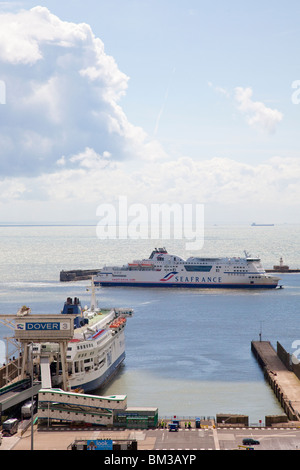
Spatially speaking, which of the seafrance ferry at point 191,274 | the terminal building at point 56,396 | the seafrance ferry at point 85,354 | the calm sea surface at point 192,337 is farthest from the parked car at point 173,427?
the seafrance ferry at point 191,274

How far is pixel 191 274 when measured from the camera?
139875mm

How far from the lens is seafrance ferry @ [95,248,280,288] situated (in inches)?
5443

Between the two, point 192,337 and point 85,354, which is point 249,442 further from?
point 192,337

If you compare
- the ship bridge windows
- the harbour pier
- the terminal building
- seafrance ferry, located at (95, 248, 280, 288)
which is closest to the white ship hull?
the terminal building

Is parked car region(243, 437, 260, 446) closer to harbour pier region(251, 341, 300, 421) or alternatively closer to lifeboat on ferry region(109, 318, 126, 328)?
harbour pier region(251, 341, 300, 421)

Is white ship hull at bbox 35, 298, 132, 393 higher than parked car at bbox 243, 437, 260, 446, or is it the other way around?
white ship hull at bbox 35, 298, 132, 393

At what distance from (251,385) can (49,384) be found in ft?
63.5

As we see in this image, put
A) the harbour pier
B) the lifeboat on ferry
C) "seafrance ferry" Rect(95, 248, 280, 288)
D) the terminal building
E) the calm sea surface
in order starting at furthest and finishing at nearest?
"seafrance ferry" Rect(95, 248, 280, 288) < the lifeboat on ferry < the calm sea surface < the harbour pier < the terminal building

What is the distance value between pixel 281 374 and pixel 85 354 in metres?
18.5

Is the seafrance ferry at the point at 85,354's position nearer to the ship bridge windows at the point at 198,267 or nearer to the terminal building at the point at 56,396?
the terminal building at the point at 56,396

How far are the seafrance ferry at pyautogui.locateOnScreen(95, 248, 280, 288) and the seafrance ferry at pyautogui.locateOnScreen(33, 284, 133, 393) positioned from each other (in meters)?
77.1

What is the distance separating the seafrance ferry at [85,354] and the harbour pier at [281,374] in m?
14.3
